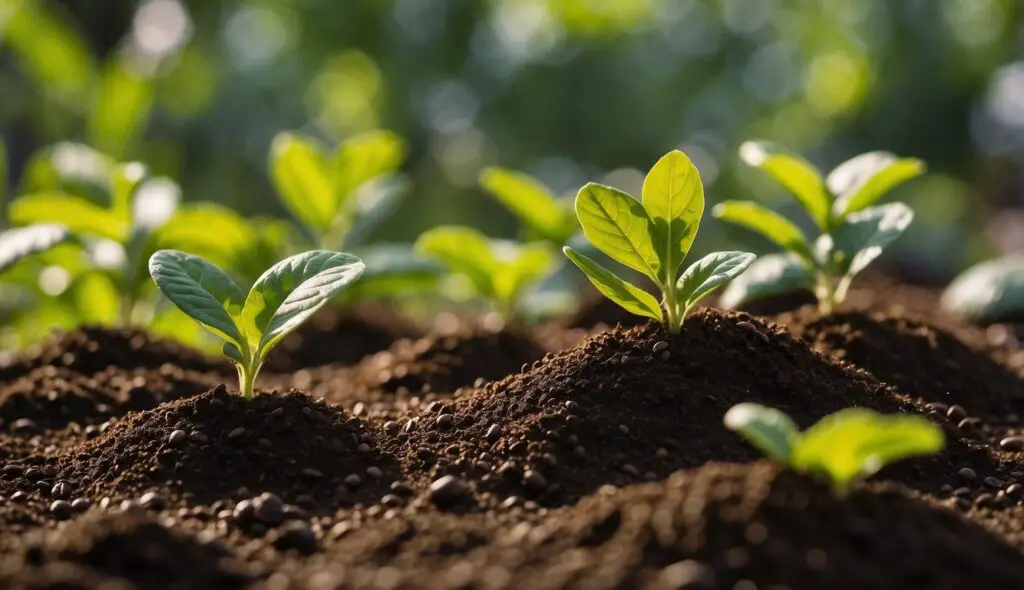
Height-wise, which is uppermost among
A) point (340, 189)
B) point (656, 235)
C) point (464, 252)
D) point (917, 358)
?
point (340, 189)

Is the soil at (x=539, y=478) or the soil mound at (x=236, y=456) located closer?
the soil at (x=539, y=478)

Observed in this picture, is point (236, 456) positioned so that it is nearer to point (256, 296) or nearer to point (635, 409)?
point (256, 296)

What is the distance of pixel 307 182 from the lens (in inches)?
128

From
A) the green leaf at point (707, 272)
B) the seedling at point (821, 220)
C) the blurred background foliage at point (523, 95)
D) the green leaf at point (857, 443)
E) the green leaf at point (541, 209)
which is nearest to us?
the green leaf at point (857, 443)

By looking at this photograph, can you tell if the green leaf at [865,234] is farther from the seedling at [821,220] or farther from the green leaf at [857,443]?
the green leaf at [857,443]

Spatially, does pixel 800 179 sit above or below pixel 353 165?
below

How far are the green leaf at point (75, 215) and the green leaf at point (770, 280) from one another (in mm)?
1623

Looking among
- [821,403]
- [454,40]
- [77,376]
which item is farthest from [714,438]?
[454,40]

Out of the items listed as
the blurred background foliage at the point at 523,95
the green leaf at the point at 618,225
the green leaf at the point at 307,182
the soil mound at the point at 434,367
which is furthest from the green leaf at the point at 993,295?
the blurred background foliage at the point at 523,95

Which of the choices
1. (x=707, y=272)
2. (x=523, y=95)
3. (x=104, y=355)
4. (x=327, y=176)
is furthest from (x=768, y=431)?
(x=523, y=95)

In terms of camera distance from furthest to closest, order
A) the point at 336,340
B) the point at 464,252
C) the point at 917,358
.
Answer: the point at 336,340 < the point at 464,252 < the point at 917,358

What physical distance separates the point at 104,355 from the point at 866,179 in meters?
1.83

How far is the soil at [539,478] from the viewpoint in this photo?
49.2 inches

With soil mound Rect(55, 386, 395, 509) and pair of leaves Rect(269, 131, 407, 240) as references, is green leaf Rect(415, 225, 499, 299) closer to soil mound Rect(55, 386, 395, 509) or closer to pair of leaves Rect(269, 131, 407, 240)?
pair of leaves Rect(269, 131, 407, 240)
